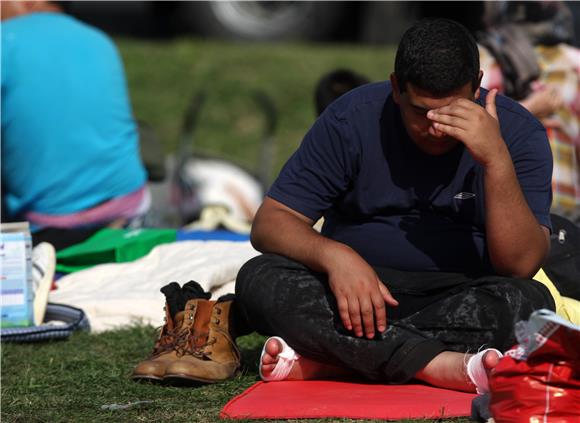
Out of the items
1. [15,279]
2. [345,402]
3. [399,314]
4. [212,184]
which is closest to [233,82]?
[212,184]

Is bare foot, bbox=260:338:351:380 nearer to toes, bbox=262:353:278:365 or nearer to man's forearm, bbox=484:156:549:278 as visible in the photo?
toes, bbox=262:353:278:365

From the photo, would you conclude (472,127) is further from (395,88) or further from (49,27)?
(49,27)

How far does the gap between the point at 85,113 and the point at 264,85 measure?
4561mm

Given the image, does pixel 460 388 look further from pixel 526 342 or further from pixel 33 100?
pixel 33 100

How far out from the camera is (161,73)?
35.9 ft

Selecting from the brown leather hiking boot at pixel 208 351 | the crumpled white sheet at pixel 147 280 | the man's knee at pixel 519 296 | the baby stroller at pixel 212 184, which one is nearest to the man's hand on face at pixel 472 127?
the man's knee at pixel 519 296

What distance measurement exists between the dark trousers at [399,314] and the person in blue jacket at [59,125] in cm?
239

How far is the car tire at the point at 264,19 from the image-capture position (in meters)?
11.2

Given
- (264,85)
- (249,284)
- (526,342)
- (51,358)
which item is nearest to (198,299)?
(249,284)

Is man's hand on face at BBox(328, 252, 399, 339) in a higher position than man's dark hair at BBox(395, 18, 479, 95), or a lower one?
lower

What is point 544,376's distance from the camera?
3.04 m

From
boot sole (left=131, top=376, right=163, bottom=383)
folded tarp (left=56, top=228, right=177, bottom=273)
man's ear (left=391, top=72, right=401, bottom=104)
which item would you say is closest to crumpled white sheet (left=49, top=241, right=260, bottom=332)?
folded tarp (left=56, top=228, right=177, bottom=273)

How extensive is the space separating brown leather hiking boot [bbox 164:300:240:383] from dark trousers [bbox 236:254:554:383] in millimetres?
184

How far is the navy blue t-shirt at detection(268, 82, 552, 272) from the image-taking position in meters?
3.71
